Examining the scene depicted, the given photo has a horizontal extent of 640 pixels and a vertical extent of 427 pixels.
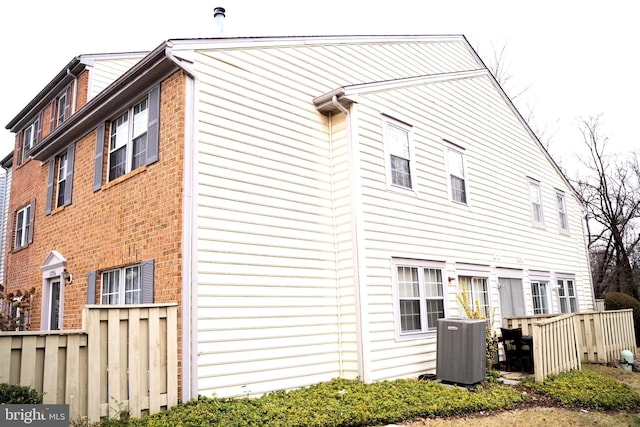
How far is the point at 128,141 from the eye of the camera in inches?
361

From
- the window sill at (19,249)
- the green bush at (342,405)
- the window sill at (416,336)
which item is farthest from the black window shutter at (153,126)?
the window sill at (19,249)

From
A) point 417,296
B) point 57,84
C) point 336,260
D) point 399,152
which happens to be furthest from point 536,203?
point 57,84

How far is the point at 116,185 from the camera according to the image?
361 inches

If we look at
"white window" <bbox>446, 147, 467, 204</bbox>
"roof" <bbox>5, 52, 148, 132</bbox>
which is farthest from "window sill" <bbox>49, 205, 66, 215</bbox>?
"white window" <bbox>446, 147, 467, 204</bbox>

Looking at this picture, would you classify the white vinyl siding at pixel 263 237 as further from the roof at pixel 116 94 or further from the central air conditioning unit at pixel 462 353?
the central air conditioning unit at pixel 462 353

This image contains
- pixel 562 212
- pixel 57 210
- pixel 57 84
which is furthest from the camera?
pixel 562 212

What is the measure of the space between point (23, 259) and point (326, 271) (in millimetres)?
9283

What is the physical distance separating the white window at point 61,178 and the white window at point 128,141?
8.36 ft

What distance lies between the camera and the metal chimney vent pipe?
10.4m

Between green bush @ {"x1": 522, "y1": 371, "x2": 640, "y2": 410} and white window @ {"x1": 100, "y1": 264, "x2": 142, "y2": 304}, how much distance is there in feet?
23.0

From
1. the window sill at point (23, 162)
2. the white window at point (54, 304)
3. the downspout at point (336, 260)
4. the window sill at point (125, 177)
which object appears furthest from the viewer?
the window sill at point (23, 162)

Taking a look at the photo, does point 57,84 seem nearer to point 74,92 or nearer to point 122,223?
point 74,92

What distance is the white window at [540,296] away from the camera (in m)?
14.5

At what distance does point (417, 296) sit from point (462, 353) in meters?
1.58
